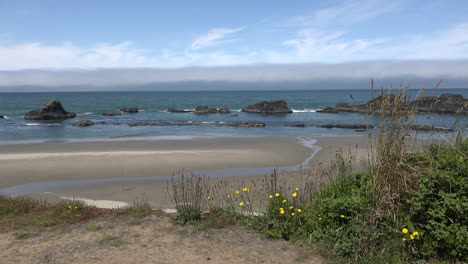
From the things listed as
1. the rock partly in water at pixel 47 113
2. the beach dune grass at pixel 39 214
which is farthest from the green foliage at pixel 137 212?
the rock partly in water at pixel 47 113

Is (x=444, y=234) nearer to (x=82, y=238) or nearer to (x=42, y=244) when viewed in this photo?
(x=82, y=238)

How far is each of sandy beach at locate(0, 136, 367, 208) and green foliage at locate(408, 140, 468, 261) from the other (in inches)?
98.6

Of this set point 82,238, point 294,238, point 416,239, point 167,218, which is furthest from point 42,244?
point 416,239

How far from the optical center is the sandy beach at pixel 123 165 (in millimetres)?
9086

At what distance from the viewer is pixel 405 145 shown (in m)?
4.86

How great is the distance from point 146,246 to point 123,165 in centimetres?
816

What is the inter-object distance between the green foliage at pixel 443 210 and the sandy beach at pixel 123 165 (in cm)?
250

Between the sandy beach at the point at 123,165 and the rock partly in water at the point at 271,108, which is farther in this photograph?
the rock partly in water at the point at 271,108

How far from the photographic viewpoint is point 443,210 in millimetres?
4055

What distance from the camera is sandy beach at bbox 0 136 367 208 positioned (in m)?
9.09

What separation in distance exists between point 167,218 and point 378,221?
138 inches

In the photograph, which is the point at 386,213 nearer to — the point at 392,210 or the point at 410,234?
the point at 392,210

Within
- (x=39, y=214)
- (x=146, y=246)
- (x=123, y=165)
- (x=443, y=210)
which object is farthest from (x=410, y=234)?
(x=123, y=165)

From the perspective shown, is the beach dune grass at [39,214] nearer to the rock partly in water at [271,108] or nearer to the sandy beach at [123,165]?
the sandy beach at [123,165]
